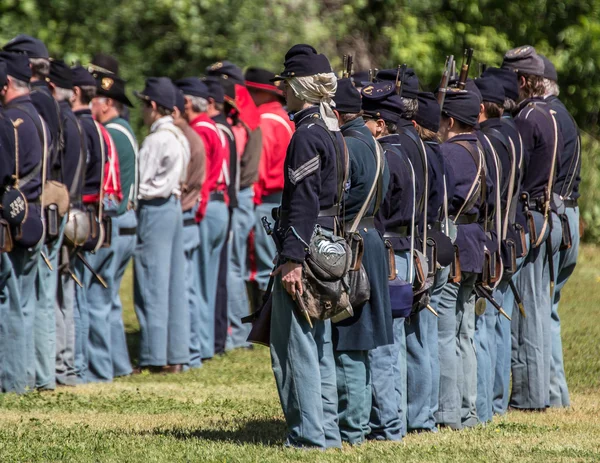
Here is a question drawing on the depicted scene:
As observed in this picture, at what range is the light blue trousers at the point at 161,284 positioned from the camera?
11188 millimetres

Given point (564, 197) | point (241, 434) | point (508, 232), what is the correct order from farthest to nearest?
point (564, 197)
point (508, 232)
point (241, 434)

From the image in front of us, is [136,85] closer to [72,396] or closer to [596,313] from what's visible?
[596,313]

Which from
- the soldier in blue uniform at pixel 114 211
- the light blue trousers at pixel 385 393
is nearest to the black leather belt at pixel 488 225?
the light blue trousers at pixel 385 393

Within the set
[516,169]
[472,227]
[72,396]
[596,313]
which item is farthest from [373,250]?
[596,313]

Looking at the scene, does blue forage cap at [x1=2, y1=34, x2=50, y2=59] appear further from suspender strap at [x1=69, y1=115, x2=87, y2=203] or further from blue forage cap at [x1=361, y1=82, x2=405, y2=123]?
blue forage cap at [x1=361, y1=82, x2=405, y2=123]

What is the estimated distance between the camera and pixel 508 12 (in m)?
20.6

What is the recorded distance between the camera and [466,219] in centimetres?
831

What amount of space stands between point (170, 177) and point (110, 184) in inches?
28.7

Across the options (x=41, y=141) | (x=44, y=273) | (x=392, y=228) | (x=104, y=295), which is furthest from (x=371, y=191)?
(x=104, y=295)

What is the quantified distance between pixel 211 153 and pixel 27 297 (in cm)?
289

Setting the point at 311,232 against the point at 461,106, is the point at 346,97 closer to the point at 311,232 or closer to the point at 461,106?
the point at 311,232

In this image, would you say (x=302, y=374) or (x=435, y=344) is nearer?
(x=302, y=374)

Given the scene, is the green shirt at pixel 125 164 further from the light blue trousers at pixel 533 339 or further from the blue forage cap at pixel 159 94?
the light blue trousers at pixel 533 339

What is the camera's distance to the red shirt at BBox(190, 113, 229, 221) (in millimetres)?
11711
